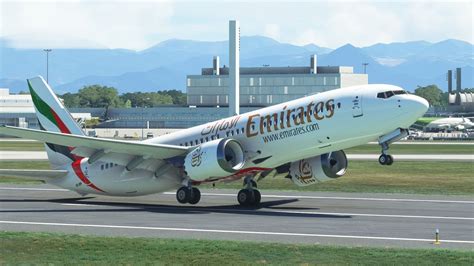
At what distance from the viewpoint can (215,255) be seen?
2611 centimetres

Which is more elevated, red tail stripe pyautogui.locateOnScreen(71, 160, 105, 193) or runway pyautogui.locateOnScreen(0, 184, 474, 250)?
red tail stripe pyautogui.locateOnScreen(71, 160, 105, 193)

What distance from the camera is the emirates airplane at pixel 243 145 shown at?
37094mm

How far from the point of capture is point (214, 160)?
1538 inches

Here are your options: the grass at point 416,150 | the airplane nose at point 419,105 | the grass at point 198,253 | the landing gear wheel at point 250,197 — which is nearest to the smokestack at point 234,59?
the grass at point 416,150

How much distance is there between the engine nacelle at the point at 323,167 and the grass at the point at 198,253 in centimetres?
1327

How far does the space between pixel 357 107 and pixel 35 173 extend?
17.7 m

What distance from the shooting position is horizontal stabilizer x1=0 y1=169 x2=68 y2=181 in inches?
1730

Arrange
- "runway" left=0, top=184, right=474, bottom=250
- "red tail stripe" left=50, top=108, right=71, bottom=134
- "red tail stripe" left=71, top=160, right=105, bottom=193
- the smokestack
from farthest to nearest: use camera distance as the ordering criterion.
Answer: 1. the smokestack
2. "red tail stripe" left=50, top=108, right=71, bottom=134
3. "red tail stripe" left=71, top=160, right=105, bottom=193
4. "runway" left=0, top=184, right=474, bottom=250

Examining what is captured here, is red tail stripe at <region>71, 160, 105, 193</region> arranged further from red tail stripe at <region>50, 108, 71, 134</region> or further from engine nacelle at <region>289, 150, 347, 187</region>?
engine nacelle at <region>289, 150, 347, 187</region>

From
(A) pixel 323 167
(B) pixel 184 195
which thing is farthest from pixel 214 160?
(A) pixel 323 167

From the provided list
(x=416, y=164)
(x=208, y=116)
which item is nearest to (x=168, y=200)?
(x=416, y=164)

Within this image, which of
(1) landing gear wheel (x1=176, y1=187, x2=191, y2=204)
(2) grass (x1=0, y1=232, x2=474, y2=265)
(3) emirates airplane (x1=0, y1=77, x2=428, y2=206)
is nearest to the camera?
(2) grass (x1=0, y1=232, x2=474, y2=265)

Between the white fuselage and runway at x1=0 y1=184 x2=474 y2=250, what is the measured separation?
1510mm

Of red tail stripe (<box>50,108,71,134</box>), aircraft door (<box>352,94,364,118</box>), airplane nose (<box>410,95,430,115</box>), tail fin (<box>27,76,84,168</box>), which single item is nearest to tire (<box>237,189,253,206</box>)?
aircraft door (<box>352,94,364,118</box>)
